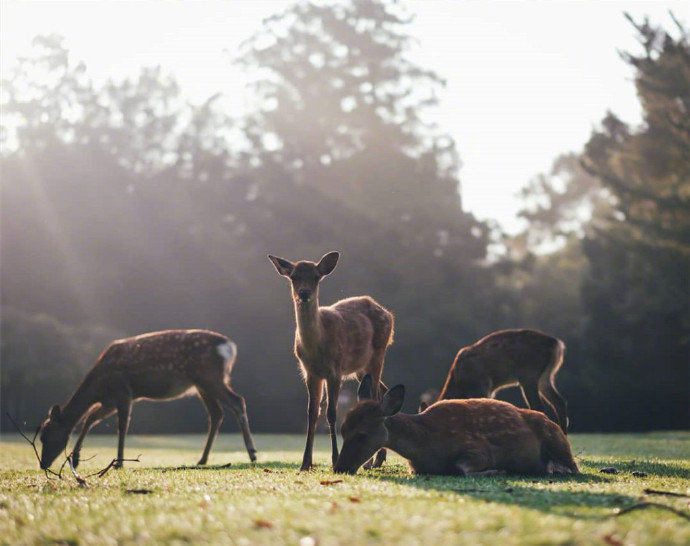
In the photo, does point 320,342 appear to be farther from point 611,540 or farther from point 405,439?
point 611,540

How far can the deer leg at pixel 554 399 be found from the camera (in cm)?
1169

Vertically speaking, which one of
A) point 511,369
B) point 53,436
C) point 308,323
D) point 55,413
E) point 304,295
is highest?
point 304,295

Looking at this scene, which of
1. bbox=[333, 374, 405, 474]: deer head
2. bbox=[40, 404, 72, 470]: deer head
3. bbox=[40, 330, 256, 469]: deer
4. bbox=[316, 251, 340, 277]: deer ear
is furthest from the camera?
bbox=[40, 330, 256, 469]: deer

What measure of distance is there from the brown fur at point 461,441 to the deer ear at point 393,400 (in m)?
0.03

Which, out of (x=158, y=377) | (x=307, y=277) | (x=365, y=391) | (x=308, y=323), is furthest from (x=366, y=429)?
(x=158, y=377)

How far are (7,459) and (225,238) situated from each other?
21349mm

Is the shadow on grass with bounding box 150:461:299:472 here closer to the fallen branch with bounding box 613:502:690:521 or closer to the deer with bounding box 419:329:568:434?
the deer with bounding box 419:329:568:434

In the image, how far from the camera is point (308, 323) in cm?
923

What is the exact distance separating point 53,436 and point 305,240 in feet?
77.3

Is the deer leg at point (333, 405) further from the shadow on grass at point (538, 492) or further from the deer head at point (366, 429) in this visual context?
the deer head at point (366, 429)

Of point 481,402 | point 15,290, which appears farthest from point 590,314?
point 481,402

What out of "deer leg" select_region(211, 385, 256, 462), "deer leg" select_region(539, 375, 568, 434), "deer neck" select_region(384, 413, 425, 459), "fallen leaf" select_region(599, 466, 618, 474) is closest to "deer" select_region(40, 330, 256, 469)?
"deer leg" select_region(211, 385, 256, 462)

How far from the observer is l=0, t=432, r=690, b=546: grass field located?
4242 millimetres

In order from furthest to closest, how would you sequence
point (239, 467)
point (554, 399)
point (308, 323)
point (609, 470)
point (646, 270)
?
point (646, 270)
point (554, 399)
point (239, 467)
point (308, 323)
point (609, 470)
